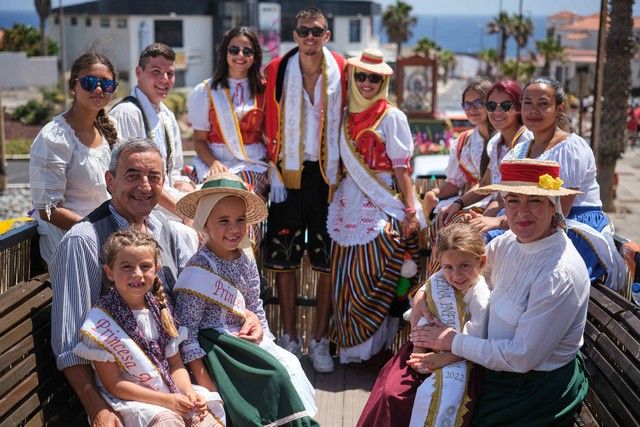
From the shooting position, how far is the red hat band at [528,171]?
3.74 m

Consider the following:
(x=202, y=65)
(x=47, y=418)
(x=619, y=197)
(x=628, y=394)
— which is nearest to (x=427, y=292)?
(x=628, y=394)

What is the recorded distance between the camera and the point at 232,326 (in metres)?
4.17

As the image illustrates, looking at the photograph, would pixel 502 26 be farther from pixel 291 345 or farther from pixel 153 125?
pixel 153 125

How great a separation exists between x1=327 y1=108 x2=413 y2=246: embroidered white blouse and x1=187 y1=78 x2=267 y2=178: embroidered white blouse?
575 mm

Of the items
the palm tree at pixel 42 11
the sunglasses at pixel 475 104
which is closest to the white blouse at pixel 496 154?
the sunglasses at pixel 475 104

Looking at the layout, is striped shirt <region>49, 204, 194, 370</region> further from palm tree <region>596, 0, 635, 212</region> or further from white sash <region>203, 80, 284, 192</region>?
palm tree <region>596, 0, 635, 212</region>

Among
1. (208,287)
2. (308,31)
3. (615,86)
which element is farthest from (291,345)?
(615,86)

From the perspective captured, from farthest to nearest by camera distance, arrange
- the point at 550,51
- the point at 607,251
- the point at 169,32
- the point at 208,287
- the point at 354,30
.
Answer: the point at 354,30, the point at 550,51, the point at 169,32, the point at 607,251, the point at 208,287

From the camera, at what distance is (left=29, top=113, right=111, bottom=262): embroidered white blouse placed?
182 inches

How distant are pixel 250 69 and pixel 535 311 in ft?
9.73

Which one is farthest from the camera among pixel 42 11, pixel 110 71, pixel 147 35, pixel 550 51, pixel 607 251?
pixel 550 51

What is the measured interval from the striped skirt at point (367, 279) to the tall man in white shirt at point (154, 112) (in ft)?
3.79

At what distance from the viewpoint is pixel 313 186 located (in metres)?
5.82

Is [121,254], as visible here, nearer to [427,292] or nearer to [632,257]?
[427,292]
